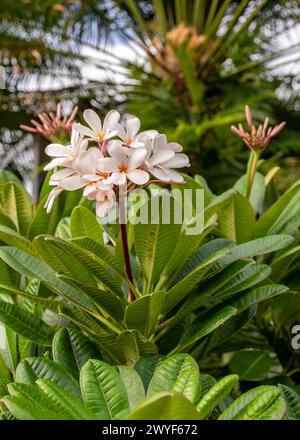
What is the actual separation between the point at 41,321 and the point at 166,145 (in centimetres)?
22

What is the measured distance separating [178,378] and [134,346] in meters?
0.11

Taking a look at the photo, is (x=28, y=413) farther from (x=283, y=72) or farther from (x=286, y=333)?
(x=283, y=72)

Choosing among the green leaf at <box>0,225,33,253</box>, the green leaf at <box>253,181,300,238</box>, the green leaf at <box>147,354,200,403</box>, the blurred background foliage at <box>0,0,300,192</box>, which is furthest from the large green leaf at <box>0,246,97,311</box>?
the blurred background foliage at <box>0,0,300,192</box>

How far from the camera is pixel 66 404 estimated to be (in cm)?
44

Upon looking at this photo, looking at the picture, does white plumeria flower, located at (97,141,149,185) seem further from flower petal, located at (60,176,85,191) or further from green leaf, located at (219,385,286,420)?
green leaf, located at (219,385,286,420)

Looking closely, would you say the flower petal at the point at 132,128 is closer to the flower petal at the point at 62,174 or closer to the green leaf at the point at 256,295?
the flower petal at the point at 62,174

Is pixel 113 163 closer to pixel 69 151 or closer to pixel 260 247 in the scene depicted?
pixel 69 151

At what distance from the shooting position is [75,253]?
0.55 m

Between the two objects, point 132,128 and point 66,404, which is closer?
point 66,404

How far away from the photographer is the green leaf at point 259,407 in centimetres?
43

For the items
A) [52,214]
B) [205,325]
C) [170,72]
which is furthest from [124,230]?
[170,72]

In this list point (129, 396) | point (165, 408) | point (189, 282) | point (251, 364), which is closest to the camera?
point (165, 408)

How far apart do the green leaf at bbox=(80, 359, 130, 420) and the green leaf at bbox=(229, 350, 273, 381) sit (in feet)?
0.86

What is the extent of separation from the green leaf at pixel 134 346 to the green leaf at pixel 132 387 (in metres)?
0.06
